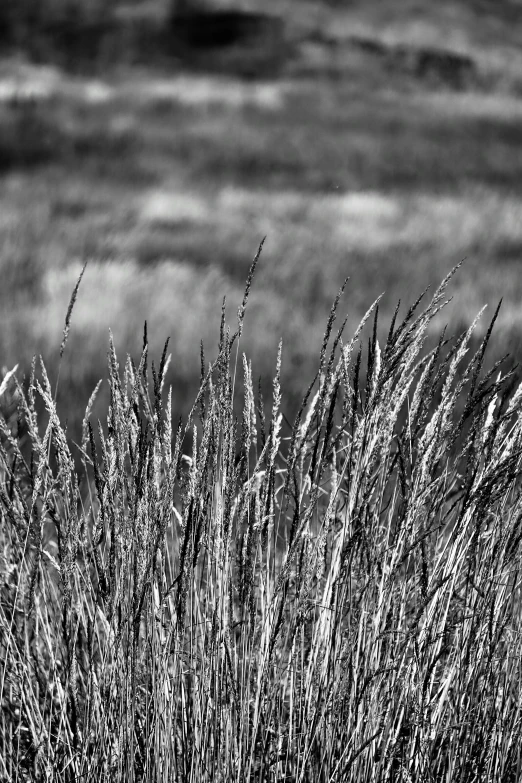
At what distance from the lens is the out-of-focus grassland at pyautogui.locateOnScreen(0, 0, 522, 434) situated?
10.9 ft

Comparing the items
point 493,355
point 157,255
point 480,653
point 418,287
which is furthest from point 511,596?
point 157,255

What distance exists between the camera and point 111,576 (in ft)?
4.04

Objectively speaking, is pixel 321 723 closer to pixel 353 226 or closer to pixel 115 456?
pixel 115 456

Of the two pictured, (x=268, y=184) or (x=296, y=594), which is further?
(x=268, y=184)

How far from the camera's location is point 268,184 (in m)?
3.79

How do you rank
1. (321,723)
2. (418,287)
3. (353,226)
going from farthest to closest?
(353,226) → (418,287) → (321,723)

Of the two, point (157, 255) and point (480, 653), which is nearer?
point (480, 653)

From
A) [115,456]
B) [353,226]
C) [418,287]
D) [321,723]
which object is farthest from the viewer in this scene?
[353,226]

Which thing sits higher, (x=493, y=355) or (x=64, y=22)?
Result: (x=64, y=22)

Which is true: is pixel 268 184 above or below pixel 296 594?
above

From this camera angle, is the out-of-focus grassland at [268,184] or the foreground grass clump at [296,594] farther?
the out-of-focus grassland at [268,184]

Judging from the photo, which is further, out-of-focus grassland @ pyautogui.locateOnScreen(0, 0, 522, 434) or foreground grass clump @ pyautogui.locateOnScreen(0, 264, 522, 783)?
out-of-focus grassland @ pyautogui.locateOnScreen(0, 0, 522, 434)

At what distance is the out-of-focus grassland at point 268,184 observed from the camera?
331 centimetres

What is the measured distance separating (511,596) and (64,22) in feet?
12.2
